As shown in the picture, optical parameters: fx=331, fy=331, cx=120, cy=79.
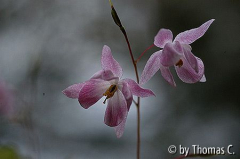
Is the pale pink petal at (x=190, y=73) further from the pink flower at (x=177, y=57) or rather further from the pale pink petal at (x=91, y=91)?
the pale pink petal at (x=91, y=91)

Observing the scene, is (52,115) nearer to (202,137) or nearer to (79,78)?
(79,78)

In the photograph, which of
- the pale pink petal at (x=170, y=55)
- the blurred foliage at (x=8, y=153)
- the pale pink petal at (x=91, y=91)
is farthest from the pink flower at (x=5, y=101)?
the pale pink petal at (x=170, y=55)

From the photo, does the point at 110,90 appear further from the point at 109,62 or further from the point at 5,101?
the point at 5,101

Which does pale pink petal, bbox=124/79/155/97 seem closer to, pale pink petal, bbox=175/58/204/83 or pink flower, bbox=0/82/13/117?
pale pink petal, bbox=175/58/204/83

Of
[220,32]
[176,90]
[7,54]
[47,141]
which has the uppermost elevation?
[220,32]

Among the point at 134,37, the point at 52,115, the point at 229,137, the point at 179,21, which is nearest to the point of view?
the point at 229,137

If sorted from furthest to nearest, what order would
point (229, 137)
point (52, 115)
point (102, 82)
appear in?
point (52, 115) → point (229, 137) → point (102, 82)

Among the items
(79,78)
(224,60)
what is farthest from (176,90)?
(79,78)

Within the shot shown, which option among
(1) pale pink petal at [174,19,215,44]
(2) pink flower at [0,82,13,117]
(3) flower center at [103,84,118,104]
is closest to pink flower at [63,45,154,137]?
(3) flower center at [103,84,118,104]
